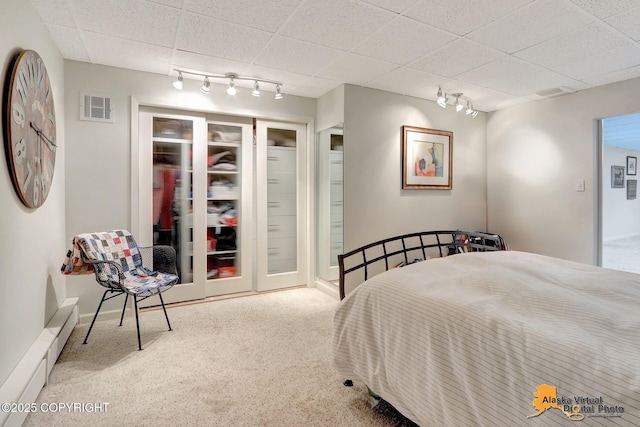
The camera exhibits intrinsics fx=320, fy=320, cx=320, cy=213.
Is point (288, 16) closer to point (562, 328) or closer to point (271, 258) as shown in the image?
point (562, 328)

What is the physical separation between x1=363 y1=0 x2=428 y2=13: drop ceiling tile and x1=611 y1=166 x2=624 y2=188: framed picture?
5390 millimetres

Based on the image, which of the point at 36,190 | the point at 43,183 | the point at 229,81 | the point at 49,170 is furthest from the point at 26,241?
the point at 229,81

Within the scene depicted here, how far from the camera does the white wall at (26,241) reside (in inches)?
64.2

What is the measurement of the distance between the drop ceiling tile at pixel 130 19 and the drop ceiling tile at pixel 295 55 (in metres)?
0.74

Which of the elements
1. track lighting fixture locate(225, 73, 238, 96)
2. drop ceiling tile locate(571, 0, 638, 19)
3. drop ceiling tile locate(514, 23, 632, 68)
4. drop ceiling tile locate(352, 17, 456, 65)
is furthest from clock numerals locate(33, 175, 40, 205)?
drop ceiling tile locate(514, 23, 632, 68)

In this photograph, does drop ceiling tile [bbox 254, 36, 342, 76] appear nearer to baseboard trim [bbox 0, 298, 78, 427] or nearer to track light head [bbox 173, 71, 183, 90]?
track light head [bbox 173, 71, 183, 90]

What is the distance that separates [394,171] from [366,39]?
170 cm

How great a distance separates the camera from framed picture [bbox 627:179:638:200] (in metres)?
5.30

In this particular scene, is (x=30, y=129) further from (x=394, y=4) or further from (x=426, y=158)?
(x=426, y=158)

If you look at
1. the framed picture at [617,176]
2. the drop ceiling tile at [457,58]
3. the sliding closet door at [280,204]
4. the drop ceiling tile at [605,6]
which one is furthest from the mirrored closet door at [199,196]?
the framed picture at [617,176]

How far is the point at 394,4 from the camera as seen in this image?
203 cm

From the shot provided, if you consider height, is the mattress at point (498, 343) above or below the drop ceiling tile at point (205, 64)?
below

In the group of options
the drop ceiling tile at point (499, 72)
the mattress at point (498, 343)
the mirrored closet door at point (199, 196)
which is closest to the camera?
the mattress at point (498, 343)

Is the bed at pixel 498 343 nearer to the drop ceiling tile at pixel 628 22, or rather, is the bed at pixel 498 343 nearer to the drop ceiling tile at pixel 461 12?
the drop ceiling tile at pixel 461 12
